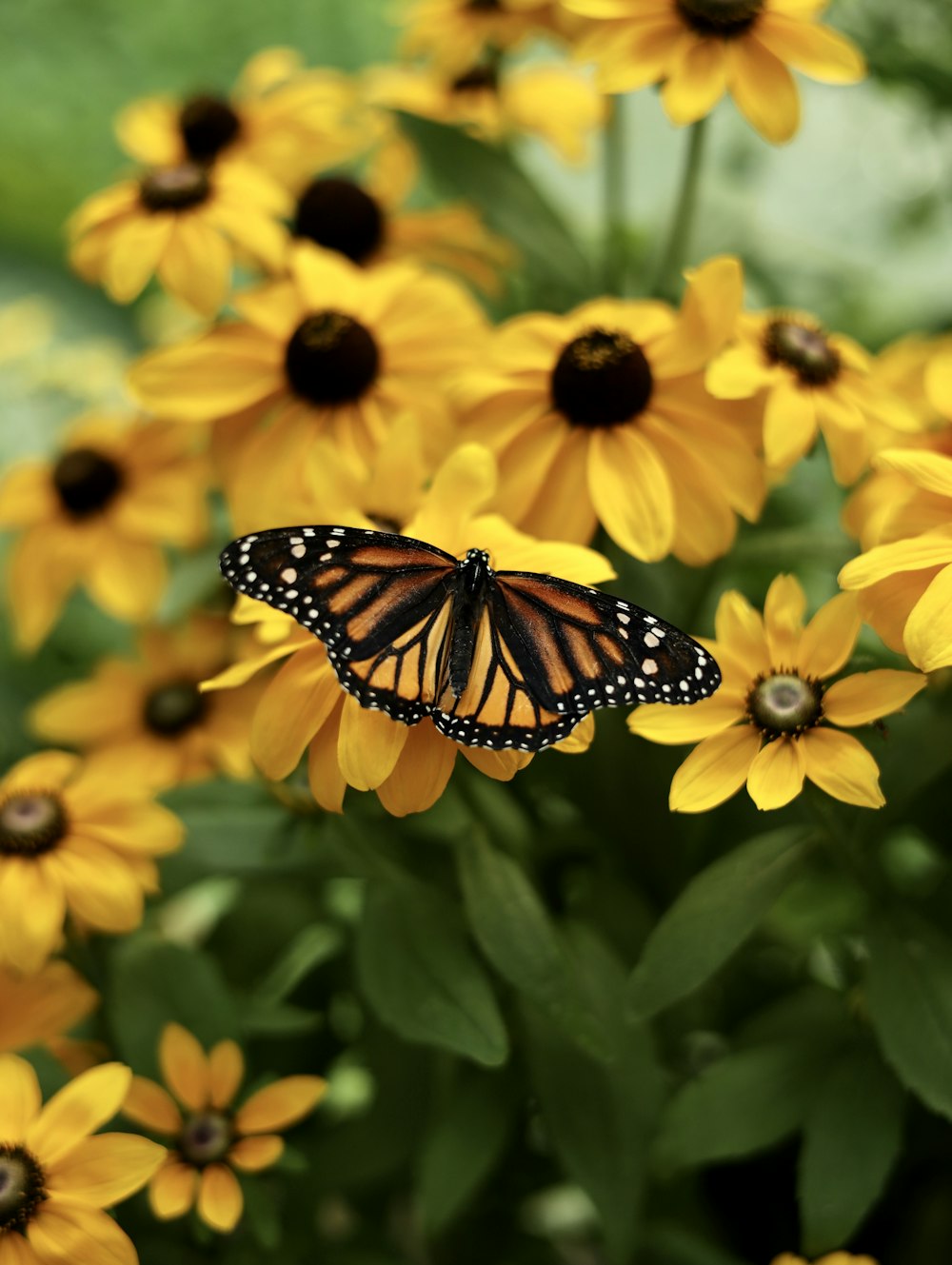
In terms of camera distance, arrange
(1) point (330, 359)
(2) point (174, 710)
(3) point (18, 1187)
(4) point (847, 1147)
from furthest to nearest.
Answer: (2) point (174, 710) < (1) point (330, 359) < (4) point (847, 1147) < (3) point (18, 1187)

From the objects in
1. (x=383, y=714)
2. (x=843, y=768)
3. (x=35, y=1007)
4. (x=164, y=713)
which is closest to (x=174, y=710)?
(x=164, y=713)

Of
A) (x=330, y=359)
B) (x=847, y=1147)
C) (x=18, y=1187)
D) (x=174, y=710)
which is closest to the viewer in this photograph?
(x=18, y=1187)

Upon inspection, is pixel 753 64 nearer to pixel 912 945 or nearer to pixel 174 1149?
pixel 912 945

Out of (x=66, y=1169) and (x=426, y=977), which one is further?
(x=426, y=977)

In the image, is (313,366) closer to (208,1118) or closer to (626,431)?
(626,431)

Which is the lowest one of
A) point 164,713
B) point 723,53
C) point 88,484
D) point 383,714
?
point 164,713

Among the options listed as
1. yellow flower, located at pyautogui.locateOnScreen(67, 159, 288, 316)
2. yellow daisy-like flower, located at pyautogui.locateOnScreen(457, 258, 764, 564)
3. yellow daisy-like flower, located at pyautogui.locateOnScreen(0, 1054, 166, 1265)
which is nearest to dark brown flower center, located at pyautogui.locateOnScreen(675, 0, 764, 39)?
yellow daisy-like flower, located at pyautogui.locateOnScreen(457, 258, 764, 564)

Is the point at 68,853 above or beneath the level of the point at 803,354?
beneath

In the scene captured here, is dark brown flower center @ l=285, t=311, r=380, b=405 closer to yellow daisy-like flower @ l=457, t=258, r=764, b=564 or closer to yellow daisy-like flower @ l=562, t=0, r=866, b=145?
yellow daisy-like flower @ l=457, t=258, r=764, b=564
